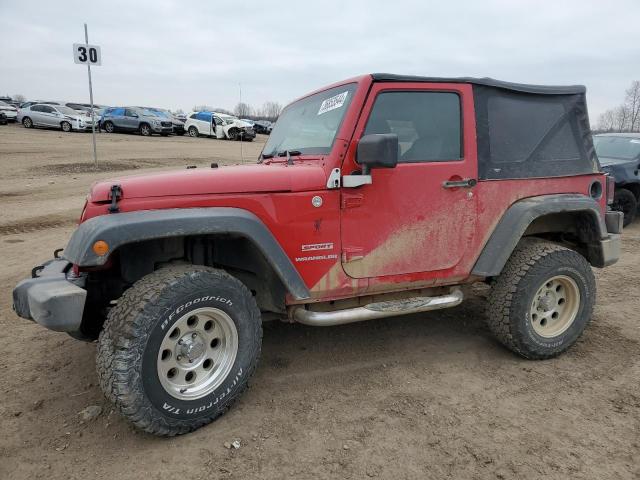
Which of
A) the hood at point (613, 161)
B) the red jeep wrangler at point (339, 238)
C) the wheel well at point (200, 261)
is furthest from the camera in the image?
the hood at point (613, 161)

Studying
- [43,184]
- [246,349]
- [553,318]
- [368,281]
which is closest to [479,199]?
[368,281]

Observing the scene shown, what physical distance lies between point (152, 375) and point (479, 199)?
2.42 meters

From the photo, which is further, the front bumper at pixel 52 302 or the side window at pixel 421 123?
the side window at pixel 421 123

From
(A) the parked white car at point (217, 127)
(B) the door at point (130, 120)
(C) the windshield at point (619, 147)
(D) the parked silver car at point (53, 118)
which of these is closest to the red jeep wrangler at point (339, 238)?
(C) the windshield at point (619, 147)

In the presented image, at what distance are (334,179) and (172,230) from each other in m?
1.02

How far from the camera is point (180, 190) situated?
274cm

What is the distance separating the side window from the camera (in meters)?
3.21

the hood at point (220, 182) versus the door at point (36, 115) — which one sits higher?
the door at point (36, 115)

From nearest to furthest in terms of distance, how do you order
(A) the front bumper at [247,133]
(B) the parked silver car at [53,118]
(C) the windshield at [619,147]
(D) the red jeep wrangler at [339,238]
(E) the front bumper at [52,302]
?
(E) the front bumper at [52,302]
(D) the red jeep wrangler at [339,238]
(C) the windshield at [619,147]
(B) the parked silver car at [53,118]
(A) the front bumper at [247,133]

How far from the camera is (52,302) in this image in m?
2.45

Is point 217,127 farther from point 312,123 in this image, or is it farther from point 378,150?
point 378,150

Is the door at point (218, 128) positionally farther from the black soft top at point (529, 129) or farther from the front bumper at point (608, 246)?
the front bumper at point (608, 246)

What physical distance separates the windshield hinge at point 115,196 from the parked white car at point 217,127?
2459cm

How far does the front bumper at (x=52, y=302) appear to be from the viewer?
2.45m
